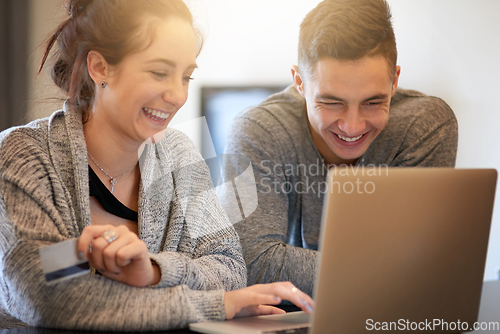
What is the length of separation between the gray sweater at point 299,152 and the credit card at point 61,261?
2.02ft

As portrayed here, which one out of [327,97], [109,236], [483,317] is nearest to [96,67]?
[109,236]

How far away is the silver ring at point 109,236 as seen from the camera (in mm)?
777

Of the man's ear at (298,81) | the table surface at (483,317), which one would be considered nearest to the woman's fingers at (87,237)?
the table surface at (483,317)

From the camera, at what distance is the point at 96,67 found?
1092 mm

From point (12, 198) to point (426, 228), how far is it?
0.74 m

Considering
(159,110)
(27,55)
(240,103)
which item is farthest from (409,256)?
(27,55)

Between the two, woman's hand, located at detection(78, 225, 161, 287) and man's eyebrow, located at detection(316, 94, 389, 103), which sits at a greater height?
man's eyebrow, located at detection(316, 94, 389, 103)

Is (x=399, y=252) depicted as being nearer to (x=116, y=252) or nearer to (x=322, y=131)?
(x=116, y=252)

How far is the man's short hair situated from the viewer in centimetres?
126

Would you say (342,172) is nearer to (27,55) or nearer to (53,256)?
(53,256)

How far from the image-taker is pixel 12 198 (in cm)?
88

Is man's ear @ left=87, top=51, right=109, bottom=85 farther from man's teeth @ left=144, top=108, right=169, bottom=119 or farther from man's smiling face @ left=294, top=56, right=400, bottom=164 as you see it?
man's smiling face @ left=294, top=56, right=400, bottom=164

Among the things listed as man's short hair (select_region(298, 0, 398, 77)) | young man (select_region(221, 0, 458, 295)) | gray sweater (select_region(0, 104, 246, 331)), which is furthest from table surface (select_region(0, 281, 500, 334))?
man's short hair (select_region(298, 0, 398, 77))

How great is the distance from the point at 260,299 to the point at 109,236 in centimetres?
30
